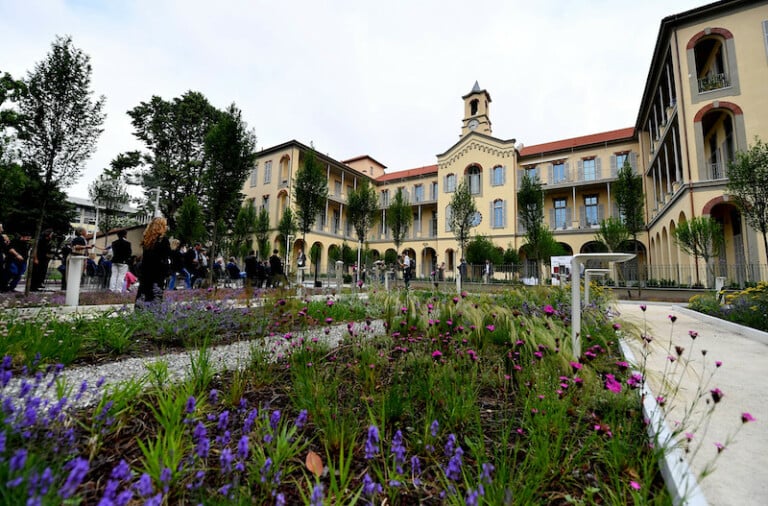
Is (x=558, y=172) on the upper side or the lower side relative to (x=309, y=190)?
upper

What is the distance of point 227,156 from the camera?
38.6 ft

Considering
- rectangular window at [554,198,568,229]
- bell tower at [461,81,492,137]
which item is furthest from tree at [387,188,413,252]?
rectangular window at [554,198,568,229]

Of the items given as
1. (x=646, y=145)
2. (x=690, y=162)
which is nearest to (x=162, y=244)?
(x=690, y=162)

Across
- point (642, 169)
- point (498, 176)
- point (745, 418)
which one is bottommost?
point (745, 418)

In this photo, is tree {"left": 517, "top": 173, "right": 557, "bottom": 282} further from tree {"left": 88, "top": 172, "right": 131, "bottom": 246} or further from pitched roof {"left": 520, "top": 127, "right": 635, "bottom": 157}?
tree {"left": 88, "top": 172, "right": 131, "bottom": 246}

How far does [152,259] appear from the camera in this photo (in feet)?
16.5

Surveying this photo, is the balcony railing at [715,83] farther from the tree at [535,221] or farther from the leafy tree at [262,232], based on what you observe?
the leafy tree at [262,232]

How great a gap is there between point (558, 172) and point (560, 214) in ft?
11.2

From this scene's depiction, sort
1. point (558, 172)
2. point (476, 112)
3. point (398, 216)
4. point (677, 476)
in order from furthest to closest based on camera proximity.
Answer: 1. point (476, 112)
2. point (558, 172)
3. point (398, 216)
4. point (677, 476)

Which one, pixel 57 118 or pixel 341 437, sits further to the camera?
pixel 57 118

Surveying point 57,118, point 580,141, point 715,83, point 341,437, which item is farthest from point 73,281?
point 580,141

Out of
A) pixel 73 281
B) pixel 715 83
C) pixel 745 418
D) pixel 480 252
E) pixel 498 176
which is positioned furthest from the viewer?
pixel 498 176

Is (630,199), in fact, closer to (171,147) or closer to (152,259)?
(152,259)

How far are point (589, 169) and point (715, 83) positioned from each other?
12.7 meters
